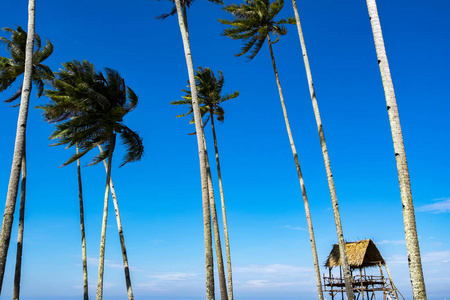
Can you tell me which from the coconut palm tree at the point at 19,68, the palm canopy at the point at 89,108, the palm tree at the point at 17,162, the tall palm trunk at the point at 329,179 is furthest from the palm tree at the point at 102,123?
the tall palm trunk at the point at 329,179

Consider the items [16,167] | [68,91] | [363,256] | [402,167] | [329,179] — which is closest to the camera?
[402,167]

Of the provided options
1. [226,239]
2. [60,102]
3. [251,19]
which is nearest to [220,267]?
[226,239]

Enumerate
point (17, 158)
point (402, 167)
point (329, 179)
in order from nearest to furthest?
1. point (402, 167)
2. point (17, 158)
3. point (329, 179)

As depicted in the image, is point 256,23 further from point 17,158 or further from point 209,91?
point 17,158

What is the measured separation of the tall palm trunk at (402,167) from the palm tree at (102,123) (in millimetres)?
14674

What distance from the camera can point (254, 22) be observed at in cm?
2409

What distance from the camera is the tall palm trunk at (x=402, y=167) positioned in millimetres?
7477

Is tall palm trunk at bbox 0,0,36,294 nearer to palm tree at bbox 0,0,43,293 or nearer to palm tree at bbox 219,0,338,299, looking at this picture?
palm tree at bbox 0,0,43,293

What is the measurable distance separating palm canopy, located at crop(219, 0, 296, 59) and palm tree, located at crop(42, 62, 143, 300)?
8020 mm

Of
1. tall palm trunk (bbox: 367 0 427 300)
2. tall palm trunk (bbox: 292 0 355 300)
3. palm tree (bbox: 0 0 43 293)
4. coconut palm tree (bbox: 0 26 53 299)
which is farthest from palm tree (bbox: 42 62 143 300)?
tall palm trunk (bbox: 367 0 427 300)

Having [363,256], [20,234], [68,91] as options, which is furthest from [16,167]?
[363,256]

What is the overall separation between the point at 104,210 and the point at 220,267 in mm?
7042

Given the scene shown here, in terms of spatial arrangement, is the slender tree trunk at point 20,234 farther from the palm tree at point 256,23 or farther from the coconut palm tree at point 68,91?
the palm tree at point 256,23

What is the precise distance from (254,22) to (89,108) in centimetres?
1142
